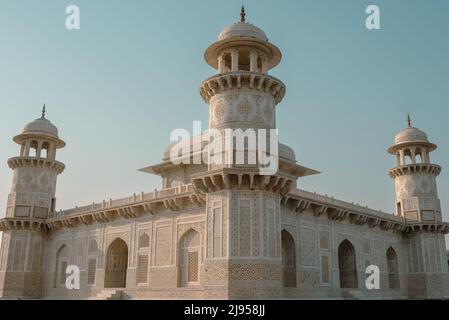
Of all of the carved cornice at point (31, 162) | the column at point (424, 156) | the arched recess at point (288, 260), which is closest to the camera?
the arched recess at point (288, 260)

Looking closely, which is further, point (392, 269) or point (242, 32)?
point (392, 269)

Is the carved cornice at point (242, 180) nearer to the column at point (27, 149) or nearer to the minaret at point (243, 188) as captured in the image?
the minaret at point (243, 188)

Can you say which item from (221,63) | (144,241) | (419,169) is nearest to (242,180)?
(221,63)

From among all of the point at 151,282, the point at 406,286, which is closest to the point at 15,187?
the point at 151,282

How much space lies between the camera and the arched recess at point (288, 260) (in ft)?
63.1

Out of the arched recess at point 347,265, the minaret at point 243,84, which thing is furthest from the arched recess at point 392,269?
the minaret at point 243,84

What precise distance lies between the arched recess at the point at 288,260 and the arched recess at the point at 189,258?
12.0 feet

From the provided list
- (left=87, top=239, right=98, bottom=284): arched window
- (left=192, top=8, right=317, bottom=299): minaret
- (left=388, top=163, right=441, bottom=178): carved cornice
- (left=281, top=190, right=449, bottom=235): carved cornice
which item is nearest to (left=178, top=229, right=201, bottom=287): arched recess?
(left=192, top=8, right=317, bottom=299): minaret

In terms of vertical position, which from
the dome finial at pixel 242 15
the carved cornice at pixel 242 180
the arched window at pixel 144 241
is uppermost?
the dome finial at pixel 242 15

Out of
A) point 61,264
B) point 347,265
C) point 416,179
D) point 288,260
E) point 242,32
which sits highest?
point 242,32

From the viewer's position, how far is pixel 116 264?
23.4m

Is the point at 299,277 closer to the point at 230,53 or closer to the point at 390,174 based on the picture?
the point at 230,53

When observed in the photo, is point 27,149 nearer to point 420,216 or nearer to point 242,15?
point 242,15

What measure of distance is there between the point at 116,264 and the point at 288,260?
9134 mm
